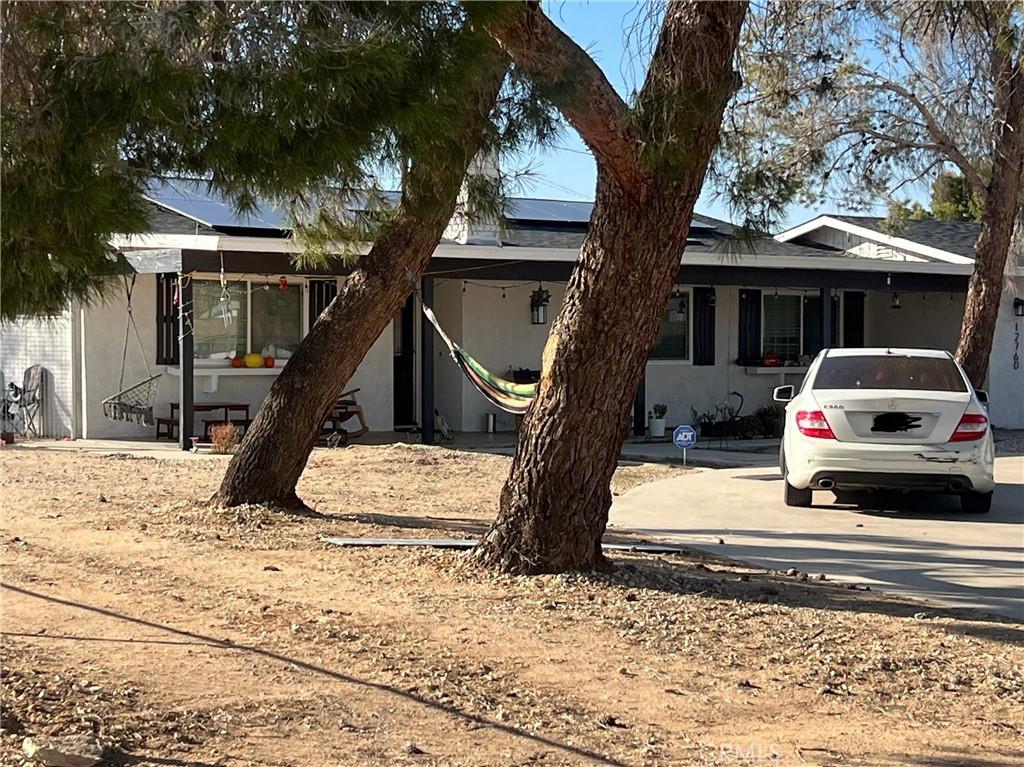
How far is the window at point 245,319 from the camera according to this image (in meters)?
17.1

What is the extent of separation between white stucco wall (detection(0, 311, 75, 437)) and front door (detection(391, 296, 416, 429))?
5.03m

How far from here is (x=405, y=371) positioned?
1991cm

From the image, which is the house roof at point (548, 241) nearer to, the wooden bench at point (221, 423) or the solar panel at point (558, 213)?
the solar panel at point (558, 213)

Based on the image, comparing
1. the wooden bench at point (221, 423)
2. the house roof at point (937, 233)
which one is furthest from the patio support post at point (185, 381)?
the house roof at point (937, 233)

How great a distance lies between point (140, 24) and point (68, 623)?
3.57 meters

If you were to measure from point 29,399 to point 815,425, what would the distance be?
37.7 feet

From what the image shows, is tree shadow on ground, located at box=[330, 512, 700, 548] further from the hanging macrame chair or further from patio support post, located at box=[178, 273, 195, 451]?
the hanging macrame chair

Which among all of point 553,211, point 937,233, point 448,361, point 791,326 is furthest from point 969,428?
point 937,233

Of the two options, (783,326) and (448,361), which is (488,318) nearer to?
(448,361)

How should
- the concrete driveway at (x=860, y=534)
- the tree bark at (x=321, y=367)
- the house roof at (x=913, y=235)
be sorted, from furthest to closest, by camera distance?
the house roof at (x=913, y=235) < the tree bark at (x=321, y=367) < the concrete driveway at (x=860, y=534)

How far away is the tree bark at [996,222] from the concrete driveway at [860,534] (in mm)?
3701

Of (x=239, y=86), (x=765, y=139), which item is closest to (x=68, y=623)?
(x=239, y=86)

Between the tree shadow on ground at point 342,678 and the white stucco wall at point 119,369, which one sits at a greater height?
the white stucco wall at point 119,369

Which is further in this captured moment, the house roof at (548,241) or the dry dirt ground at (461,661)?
the house roof at (548,241)
